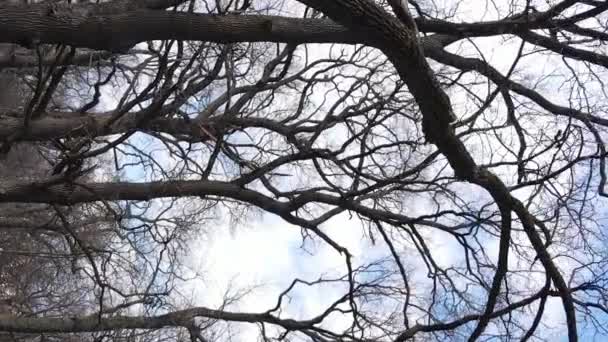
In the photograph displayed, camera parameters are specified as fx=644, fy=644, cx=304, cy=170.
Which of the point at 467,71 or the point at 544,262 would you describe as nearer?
the point at 544,262

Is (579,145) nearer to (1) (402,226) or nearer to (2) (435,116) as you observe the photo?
(2) (435,116)

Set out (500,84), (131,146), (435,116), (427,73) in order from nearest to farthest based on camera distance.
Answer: (427,73)
(435,116)
(500,84)
(131,146)

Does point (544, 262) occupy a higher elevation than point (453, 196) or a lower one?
lower

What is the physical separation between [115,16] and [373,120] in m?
2.80

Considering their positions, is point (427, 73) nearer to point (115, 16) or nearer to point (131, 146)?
point (115, 16)

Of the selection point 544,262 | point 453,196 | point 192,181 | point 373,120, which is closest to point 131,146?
point 192,181

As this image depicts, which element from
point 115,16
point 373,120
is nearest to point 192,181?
point 373,120

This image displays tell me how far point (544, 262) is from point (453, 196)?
138cm

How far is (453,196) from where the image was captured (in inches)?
273

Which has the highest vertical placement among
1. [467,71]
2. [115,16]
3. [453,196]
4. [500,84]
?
[467,71]

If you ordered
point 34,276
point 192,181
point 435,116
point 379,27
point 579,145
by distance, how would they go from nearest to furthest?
point 379,27 → point 435,116 → point 579,145 → point 192,181 → point 34,276

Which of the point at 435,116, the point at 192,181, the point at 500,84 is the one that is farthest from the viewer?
the point at 192,181

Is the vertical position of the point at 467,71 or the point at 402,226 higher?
the point at 467,71

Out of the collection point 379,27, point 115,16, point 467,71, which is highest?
point 467,71
